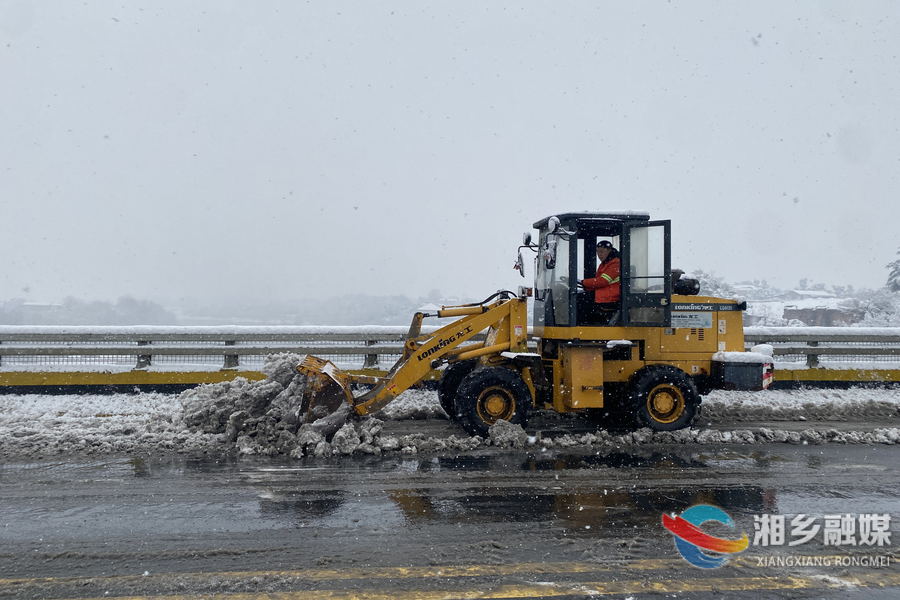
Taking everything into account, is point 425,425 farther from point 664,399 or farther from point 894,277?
point 894,277

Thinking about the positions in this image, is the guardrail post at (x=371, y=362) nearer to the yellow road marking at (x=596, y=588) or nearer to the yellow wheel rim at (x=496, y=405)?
the yellow wheel rim at (x=496, y=405)

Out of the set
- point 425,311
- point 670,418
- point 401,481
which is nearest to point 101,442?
point 401,481

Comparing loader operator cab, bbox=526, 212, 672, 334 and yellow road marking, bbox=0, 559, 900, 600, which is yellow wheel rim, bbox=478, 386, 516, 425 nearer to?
loader operator cab, bbox=526, 212, 672, 334

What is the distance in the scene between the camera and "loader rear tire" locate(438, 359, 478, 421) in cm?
704

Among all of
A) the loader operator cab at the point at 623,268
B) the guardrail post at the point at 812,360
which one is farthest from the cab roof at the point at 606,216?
the guardrail post at the point at 812,360

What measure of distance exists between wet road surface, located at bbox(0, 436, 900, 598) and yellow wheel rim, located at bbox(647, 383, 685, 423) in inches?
34.4

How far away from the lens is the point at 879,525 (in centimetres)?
375

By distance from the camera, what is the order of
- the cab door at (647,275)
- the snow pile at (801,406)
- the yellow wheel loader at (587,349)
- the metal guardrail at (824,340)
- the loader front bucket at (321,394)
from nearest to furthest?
the loader front bucket at (321,394) < the yellow wheel loader at (587,349) < the cab door at (647,275) < the snow pile at (801,406) < the metal guardrail at (824,340)

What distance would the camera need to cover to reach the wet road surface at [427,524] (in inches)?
117

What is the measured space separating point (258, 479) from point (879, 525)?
4639mm

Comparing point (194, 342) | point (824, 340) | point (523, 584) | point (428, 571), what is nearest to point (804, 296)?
point (824, 340)

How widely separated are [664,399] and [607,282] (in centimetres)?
151

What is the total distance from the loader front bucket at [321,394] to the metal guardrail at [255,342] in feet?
9.27

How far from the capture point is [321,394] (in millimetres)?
5891
